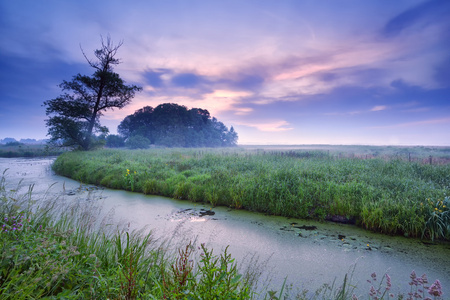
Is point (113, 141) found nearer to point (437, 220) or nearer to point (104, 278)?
point (104, 278)

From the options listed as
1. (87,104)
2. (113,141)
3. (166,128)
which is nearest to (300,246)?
(87,104)

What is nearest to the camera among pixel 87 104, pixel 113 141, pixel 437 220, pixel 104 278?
pixel 104 278

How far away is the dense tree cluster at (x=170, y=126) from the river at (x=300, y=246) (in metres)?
29.1

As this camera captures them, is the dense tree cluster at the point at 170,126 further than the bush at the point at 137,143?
Yes

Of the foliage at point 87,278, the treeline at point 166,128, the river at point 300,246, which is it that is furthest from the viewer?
the treeline at point 166,128

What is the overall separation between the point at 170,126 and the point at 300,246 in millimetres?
33235

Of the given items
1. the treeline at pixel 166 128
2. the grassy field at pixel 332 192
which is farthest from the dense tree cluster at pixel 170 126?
the grassy field at pixel 332 192

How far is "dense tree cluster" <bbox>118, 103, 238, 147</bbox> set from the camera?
33.9m

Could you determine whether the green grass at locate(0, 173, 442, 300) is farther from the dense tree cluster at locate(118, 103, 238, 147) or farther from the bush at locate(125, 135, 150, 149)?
the dense tree cluster at locate(118, 103, 238, 147)

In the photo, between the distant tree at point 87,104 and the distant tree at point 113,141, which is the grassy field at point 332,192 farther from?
the distant tree at point 113,141

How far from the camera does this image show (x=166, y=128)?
113 feet

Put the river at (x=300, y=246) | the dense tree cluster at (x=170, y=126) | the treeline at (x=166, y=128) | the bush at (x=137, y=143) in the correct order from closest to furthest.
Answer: the river at (x=300, y=246) < the bush at (x=137, y=143) < the treeline at (x=166, y=128) < the dense tree cluster at (x=170, y=126)

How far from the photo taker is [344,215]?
4656 mm

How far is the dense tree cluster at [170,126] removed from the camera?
1334 inches
